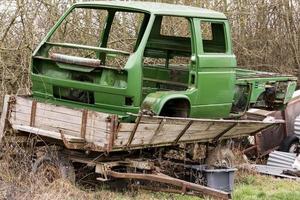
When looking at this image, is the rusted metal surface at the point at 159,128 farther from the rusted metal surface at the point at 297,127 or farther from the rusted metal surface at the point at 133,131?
the rusted metal surface at the point at 297,127

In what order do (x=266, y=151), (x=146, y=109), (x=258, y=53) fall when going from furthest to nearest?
(x=258, y=53) → (x=266, y=151) → (x=146, y=109)

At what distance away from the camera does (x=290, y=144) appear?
37.8 ft

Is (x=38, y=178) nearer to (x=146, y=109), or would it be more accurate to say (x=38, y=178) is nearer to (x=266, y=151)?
(x=146, y=109)

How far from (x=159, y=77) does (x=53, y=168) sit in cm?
255

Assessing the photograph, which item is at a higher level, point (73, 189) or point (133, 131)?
point (133, 131)

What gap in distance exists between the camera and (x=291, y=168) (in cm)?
1030

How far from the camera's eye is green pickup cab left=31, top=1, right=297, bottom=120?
7.70 metres

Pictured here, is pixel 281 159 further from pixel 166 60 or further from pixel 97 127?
pixel 97 127

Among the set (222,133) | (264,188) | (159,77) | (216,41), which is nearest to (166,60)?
(159,77)

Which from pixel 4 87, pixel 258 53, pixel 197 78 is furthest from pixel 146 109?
pixel 258 53

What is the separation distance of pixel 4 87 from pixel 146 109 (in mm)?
3375

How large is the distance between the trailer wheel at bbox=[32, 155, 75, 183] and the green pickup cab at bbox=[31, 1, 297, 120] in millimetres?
786

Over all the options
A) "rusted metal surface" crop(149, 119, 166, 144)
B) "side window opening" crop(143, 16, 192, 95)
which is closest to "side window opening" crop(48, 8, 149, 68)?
"side window opening" crop(143, 16, 192, 95)

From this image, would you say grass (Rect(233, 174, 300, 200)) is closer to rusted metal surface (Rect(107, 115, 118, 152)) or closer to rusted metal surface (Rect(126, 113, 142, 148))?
rusted metal surface (Rect(126, 113, 142, 148))
